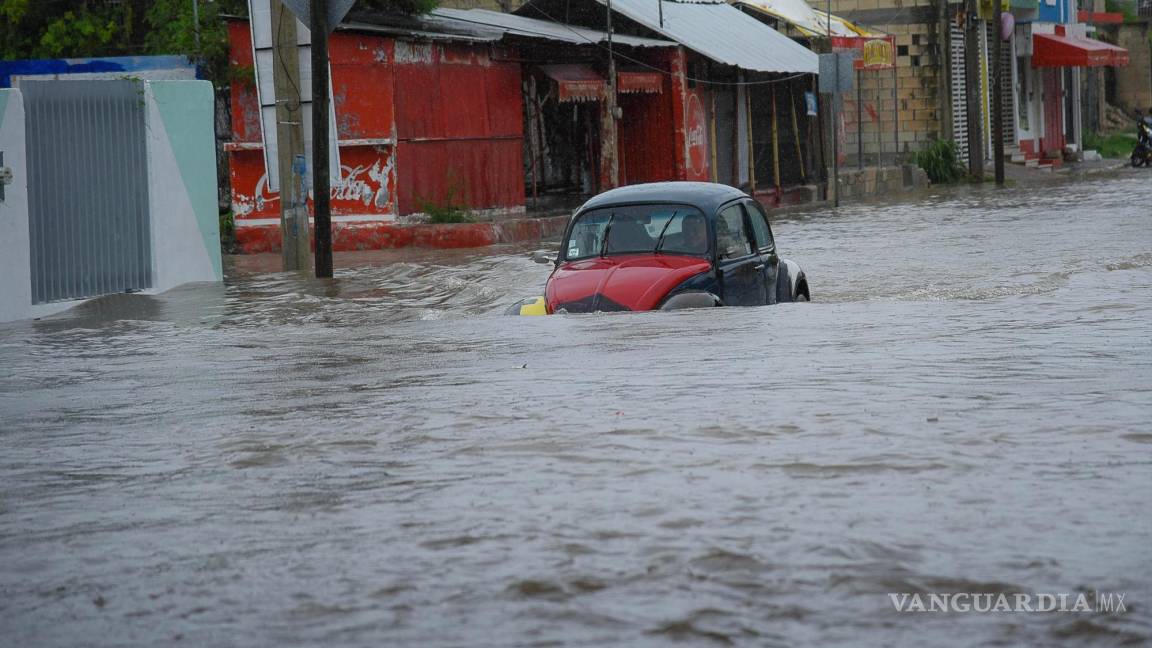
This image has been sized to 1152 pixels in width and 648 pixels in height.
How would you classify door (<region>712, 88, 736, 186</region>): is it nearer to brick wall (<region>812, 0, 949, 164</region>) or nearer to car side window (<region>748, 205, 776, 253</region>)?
brick wall (<region>812, 0, 949, 164</region>)

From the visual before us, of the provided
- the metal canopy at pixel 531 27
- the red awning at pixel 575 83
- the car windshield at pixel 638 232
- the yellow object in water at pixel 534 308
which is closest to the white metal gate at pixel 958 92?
the metal canopy at pixel 531 27

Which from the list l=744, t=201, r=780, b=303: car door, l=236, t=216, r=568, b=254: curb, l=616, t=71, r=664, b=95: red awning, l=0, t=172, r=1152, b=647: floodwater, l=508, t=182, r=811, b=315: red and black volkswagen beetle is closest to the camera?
l=0, t=172, r=1152, b=647: floodwater

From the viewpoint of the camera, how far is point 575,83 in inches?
976

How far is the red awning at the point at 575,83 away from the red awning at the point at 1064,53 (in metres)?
24.9

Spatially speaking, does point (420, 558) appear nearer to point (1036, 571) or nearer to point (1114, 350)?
point (1036, 571)

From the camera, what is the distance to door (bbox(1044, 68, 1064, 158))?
49.1m

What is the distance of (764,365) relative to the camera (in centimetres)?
813

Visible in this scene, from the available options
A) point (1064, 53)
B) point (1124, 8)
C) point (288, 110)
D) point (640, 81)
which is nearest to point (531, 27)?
point (640, 81)

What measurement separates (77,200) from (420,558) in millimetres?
10439

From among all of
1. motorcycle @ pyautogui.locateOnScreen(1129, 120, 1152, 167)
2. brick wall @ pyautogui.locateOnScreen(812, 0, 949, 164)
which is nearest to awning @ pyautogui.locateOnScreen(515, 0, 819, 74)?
brick wall @ pyautogui.locateOnScreen(812, 0, 949, 164)

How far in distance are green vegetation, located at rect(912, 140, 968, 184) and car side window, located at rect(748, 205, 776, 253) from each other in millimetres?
24813

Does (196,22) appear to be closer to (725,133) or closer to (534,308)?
(534,308)

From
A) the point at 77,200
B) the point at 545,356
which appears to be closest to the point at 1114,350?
the point at 545,356

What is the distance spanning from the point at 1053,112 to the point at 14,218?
138ft
